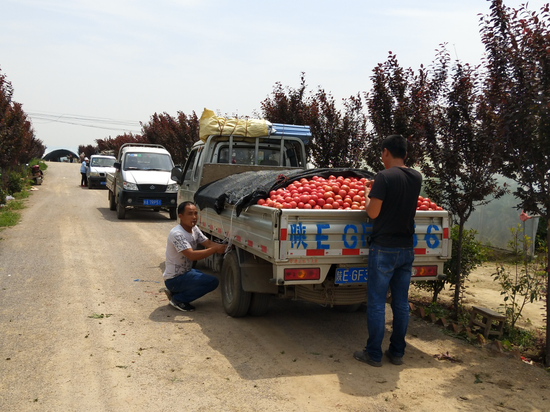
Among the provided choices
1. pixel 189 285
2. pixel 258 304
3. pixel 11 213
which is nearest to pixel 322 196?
pixel 258 304

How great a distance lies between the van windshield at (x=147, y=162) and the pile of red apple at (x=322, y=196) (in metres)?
12.1

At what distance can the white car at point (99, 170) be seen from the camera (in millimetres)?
29719

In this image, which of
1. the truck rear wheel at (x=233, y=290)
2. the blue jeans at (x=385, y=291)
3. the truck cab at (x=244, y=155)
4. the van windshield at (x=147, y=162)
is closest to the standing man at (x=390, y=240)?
the blue jeans at (x=385, y=291)

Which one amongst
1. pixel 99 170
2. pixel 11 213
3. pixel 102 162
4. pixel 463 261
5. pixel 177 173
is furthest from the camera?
pixel 102 162

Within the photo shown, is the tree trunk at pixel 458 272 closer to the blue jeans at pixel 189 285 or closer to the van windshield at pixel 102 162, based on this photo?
the blue jeans at pixel 189 285

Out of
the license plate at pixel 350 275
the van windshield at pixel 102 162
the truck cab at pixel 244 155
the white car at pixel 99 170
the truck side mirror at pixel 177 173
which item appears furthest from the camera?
the van windshield at pixel 102 162

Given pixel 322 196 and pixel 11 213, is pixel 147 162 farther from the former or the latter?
pixel 322 196

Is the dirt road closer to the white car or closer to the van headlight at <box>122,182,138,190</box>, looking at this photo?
the van headlight at <box>122,182,138,190</box>

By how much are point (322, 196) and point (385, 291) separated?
1.27 metres

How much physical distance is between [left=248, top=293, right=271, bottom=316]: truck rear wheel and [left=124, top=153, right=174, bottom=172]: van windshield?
39.6 ft

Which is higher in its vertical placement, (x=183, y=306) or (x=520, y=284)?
(x=520, y=284)

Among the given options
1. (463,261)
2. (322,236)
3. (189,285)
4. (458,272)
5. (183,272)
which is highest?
(322,236)

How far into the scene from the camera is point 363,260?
204 inches

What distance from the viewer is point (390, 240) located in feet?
15.8
